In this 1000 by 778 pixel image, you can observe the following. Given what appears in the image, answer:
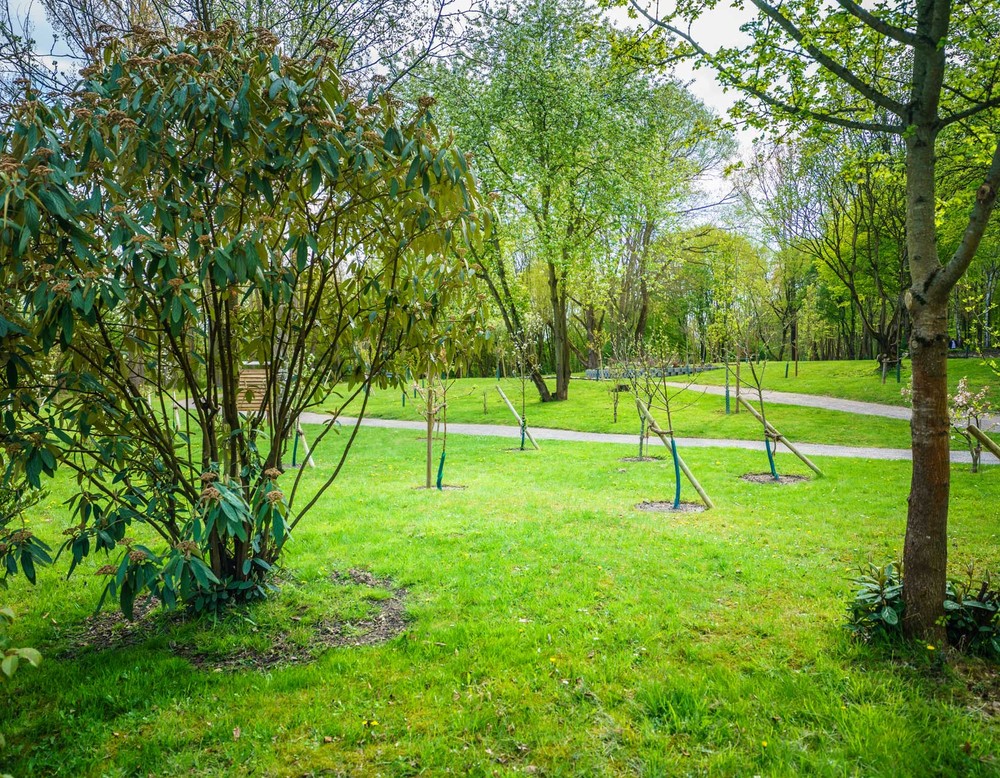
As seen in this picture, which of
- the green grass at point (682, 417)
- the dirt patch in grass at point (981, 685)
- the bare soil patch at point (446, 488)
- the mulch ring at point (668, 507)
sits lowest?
the bare soil patch at point (446, 488)

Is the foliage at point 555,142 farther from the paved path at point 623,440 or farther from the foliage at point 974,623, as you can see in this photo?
the foliage at point 974,623

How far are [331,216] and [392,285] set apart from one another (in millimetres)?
622

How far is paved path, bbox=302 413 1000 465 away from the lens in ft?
39.5

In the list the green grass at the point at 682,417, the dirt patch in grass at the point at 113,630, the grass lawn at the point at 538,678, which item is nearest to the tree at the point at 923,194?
the grass lawn at the point at 538,678

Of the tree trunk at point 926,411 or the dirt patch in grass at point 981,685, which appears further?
the tree trunk at point 926,411

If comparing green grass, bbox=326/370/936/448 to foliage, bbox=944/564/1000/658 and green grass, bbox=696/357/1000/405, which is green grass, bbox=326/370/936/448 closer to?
green grass, bbox=696/357/1000/405

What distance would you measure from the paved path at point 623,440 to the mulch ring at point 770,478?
2654mm

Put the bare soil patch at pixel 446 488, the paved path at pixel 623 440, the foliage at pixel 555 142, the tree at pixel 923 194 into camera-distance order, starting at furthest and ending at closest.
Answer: the foliage at pixel 555 142 → the paved path at pixel 623 440 → the bare soil patch at pixel 446 488 → the tree at pixel 923 194

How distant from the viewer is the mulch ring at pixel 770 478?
31.8 feet

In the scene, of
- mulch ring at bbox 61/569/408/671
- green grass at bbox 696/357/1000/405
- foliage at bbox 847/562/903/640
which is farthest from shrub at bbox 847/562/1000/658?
green grass at bbox 696/357/1000/405

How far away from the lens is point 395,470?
1150cm

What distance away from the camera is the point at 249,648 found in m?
4.04

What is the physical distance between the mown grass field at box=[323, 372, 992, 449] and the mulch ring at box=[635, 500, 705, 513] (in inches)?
153

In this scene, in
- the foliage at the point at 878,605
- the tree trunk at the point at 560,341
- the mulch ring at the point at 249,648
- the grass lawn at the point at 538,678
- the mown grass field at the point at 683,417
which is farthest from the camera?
the tree trunk at the point at 560,341
